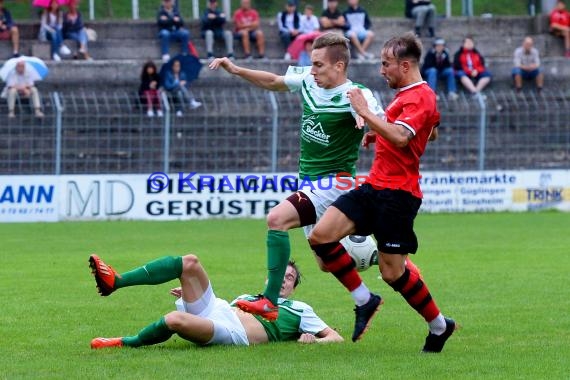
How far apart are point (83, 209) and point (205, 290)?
14.9 m

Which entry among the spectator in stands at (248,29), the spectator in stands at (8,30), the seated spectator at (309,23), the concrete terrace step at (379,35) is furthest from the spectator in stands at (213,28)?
the spectator in stands at (8,30)

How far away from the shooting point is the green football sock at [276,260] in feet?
27.5

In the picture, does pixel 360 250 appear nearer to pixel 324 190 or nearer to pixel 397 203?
pixel 324 190

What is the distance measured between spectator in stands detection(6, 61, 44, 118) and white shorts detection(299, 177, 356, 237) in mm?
14237

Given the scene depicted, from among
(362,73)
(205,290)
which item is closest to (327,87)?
(205,290)

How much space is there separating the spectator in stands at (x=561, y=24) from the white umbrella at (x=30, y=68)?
1362cm

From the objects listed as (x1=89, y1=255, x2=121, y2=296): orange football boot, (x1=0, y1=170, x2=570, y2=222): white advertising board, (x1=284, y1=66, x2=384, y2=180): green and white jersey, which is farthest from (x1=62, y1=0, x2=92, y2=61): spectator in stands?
(x1=89, y1=255, x2=121, y2=296): orange football boot

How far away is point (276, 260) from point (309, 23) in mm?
20357

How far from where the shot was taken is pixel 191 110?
2398 cm

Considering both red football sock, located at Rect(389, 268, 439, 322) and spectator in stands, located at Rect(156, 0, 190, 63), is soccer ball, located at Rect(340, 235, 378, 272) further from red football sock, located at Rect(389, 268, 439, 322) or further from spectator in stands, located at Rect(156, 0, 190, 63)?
spectator in stands, located at Rect(156, 0, 190, 63)

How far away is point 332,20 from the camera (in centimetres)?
2778

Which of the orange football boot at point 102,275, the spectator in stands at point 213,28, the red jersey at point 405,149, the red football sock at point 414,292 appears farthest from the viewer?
the spectator in stands at point 213,28

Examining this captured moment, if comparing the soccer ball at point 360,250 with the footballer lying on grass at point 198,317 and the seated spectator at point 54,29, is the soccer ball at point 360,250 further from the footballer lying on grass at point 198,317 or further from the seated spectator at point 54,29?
the seated spectator at point 54,29

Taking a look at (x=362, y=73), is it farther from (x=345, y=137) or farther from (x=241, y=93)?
(x=345, y=137)
